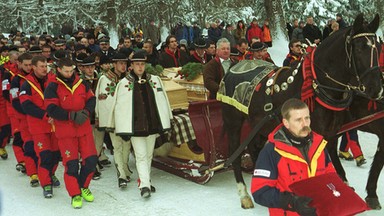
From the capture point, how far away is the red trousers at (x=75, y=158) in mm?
6355

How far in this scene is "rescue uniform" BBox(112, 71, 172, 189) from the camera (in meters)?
6.69

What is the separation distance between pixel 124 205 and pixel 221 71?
2452 mm

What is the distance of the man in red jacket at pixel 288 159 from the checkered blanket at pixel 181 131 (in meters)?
3.64

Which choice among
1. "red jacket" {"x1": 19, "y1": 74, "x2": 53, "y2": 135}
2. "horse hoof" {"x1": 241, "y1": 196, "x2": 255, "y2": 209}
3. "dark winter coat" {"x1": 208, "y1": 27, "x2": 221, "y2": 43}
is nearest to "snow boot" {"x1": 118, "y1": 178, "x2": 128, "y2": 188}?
"red jacket" {"x1": 19, "y1": 74, "x2": 53, "y2": 135}

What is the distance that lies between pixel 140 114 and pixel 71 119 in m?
0.95

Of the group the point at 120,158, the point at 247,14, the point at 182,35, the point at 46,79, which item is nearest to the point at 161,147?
the point at 120,158

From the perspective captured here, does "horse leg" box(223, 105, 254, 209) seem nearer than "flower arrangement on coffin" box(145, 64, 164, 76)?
Yes

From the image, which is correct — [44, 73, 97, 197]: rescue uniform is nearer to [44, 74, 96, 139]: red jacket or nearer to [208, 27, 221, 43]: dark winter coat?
[44, 74, 96, 139]: red jacket

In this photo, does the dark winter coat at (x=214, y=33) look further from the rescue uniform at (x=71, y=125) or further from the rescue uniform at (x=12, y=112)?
the rescue uniform at (x=71, y=125)

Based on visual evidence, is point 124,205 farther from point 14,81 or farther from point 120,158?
point 14,81

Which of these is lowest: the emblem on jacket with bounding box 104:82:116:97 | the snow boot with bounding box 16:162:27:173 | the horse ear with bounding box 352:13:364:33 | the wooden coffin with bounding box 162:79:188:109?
the snow boot with bounding box 16:162:27:173

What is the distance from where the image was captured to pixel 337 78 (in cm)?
513

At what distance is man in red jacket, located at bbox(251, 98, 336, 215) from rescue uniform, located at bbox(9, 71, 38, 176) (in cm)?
474

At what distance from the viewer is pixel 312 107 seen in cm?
527
